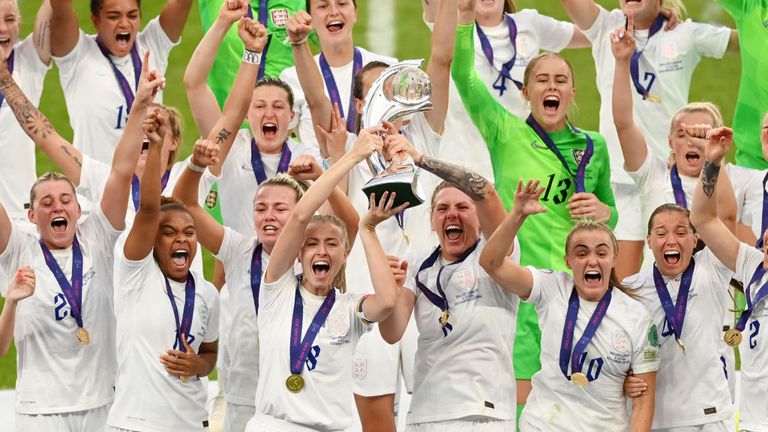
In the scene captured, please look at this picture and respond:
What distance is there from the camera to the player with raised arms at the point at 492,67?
9.82 metres

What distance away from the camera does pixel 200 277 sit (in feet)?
26.6

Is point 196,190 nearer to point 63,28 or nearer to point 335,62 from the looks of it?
point 335,62

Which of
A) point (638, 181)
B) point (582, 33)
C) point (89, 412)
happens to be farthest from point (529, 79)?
point (89, 412)

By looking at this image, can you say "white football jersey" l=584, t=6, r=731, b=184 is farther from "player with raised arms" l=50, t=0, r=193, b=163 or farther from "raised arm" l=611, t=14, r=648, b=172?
"player with raised arms" l=50, t=0, r=193, b=163

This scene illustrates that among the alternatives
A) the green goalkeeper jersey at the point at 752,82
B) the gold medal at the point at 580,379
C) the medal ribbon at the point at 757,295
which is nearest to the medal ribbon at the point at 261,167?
the gold medal at the point at 580,379

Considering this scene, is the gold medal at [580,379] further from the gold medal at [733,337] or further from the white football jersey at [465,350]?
the gold medal at [733,337]

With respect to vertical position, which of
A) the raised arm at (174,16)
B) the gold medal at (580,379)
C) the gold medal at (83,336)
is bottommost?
the gold medal at (580,379)

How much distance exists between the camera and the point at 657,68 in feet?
33.2

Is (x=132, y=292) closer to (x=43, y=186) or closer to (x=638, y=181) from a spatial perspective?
(x=43, y=186)

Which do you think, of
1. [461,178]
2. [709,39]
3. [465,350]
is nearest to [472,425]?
[465,350]

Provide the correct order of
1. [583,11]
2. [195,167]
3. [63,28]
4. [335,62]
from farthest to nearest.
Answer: [583,11], [63,28], [335,62], [195,167]

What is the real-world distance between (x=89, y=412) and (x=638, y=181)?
11.4 feet

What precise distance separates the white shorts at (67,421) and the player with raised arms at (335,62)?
7.03 ft

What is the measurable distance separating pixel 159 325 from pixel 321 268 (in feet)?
2.97
